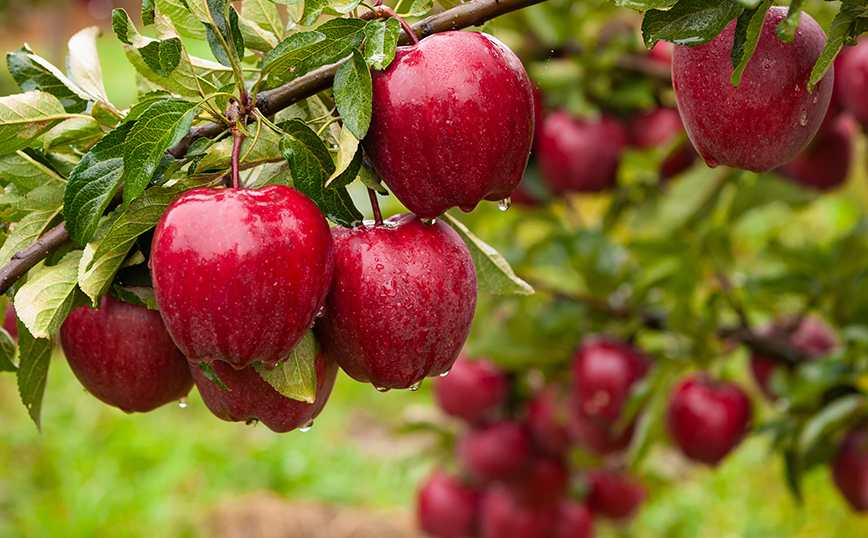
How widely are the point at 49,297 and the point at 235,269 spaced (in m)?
0.15

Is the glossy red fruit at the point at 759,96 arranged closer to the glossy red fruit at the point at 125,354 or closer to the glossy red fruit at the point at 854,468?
the glossy red fruit at the point at 125,354

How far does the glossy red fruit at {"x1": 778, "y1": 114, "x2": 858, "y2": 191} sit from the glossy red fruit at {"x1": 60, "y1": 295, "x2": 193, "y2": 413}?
0.95m

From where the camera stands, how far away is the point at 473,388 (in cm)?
151

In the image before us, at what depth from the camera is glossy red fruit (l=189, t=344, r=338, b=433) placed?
0.56 m

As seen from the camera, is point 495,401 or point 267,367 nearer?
point 267,367

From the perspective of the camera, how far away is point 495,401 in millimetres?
1555

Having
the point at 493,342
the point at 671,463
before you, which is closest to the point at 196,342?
the point at 493,342

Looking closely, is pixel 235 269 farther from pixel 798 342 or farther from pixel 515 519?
pixel 515 519

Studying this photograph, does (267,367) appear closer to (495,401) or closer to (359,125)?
(359,125)

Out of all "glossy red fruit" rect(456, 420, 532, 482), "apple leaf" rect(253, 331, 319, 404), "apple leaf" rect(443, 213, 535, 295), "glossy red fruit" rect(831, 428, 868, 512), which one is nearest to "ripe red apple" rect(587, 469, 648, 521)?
"glossy red fruit" rect(456, 420, 532, 482)

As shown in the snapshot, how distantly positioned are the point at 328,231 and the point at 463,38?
5.8 inches

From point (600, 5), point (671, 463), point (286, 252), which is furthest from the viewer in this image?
point (671, 463)

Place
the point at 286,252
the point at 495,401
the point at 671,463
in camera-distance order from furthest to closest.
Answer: the point at 671,463 < the point at 495,401 < the point at 286,252

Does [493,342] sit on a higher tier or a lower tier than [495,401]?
higher
